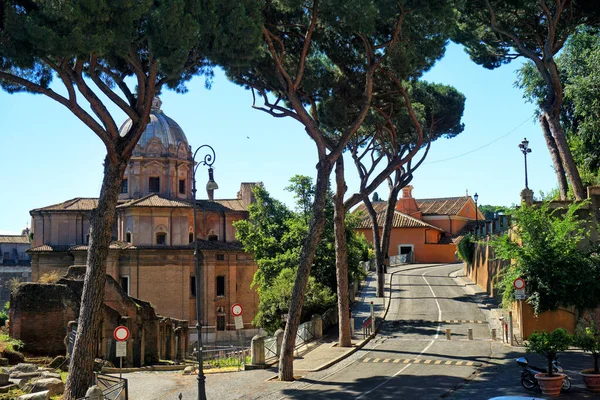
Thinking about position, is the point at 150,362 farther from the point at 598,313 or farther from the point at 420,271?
the point at 420,271

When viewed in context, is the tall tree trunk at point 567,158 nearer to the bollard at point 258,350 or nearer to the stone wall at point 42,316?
the bollard at point 258,350

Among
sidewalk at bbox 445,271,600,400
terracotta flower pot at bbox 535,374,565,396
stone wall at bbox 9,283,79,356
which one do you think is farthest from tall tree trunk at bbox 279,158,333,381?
stone wall at bbox 9,283,79,356

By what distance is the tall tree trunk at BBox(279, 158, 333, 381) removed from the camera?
21.3 meters

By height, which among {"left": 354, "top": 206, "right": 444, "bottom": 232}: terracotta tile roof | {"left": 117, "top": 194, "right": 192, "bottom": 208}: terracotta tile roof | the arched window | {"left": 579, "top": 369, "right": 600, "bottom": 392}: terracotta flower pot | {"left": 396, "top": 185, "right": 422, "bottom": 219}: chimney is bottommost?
{"left": 579, "top": 369, "right": 600, "bottom": 392}: terracotta flower pot

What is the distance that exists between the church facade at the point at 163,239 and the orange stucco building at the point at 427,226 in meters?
13.3

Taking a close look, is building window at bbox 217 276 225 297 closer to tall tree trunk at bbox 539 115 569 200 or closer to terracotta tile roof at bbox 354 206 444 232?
terracotta tile roof at bbox 354 206 444 232

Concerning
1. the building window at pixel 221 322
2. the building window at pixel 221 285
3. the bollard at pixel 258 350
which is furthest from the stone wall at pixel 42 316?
the building window at pixel 221 285

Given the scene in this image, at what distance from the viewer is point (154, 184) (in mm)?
58000

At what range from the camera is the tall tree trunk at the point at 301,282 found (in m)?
21.3

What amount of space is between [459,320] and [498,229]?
589 centimetres

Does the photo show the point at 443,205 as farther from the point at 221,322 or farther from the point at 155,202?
→ the point at 155,202

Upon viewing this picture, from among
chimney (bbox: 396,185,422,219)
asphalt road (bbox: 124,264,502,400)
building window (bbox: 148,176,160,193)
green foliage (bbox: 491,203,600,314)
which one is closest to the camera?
asphalt road (bbox: 124,264,502,400)

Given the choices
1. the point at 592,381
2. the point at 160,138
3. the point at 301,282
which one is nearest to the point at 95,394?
the point at 301,282

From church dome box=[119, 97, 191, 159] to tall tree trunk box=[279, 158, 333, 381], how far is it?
121 feet
